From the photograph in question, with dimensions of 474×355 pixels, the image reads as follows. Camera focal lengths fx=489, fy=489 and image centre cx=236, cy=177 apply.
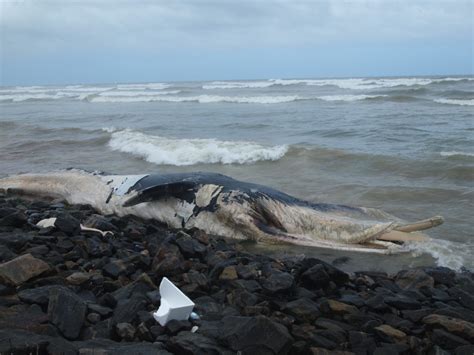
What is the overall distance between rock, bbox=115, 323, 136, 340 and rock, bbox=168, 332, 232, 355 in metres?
0.30

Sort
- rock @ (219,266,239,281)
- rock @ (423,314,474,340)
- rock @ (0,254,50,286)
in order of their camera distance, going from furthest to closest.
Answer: rock @ (219,266,239,281), rock @ (0,254,50,286), rock @ (423,314,474,340)

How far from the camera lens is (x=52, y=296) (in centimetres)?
346

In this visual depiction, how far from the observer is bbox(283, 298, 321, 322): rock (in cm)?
379

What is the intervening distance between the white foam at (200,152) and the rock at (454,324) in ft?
28.4

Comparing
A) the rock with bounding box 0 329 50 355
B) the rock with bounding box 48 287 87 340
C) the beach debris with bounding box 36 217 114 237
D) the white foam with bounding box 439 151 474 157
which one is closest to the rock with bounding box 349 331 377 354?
the rock with bounding box 48 287 87 340

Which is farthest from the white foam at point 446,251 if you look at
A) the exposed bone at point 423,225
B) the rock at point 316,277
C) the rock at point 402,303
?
the rock at point 316,277

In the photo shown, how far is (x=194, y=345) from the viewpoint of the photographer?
309cm

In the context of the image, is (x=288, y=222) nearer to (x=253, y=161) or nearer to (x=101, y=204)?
(x=101, y=204)

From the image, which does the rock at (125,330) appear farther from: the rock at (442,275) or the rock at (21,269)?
the rock at (442,275)

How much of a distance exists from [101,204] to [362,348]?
5406mm

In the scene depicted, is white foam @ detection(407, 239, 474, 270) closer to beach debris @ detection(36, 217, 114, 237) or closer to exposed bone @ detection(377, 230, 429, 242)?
exposed bone @ detection(377, 230, 429, 242)

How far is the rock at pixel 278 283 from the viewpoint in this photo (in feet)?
13.9

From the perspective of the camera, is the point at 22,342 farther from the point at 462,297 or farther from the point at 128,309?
the point at 462,297

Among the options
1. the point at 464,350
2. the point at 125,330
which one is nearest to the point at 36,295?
the point at 125,330
